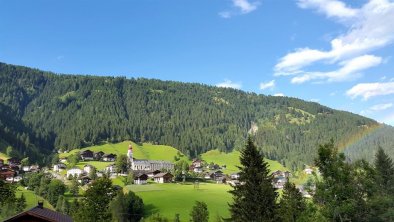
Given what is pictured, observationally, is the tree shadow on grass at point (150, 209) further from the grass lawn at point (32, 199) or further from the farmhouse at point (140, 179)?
the farmhouse at point (140, 179)

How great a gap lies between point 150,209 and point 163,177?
184 ft

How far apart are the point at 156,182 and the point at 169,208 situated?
58.2 meters

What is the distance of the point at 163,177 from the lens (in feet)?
567

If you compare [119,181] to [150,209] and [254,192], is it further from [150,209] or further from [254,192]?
[254,192]

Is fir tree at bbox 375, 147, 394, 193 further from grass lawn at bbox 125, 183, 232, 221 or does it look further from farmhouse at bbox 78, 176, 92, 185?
farmhouse at bbox 78, 176, 92, 185

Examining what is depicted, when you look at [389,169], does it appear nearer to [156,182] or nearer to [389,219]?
[389,219]

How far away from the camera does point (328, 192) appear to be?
33656mm

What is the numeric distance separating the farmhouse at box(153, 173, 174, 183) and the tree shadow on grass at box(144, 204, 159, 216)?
171 feet

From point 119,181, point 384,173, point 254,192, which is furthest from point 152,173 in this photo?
point 254,192

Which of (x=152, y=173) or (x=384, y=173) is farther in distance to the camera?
(x=152, y=173)

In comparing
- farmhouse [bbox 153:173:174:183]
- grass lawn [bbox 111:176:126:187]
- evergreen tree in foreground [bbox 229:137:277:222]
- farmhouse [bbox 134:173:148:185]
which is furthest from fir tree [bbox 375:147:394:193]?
farmhouse [bbox 134:173:148:185]

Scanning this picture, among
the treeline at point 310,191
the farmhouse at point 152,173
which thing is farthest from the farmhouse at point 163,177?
the treeline at point 310,191

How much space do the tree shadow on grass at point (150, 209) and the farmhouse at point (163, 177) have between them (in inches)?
2057

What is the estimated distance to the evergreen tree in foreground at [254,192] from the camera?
3684 centimetres
